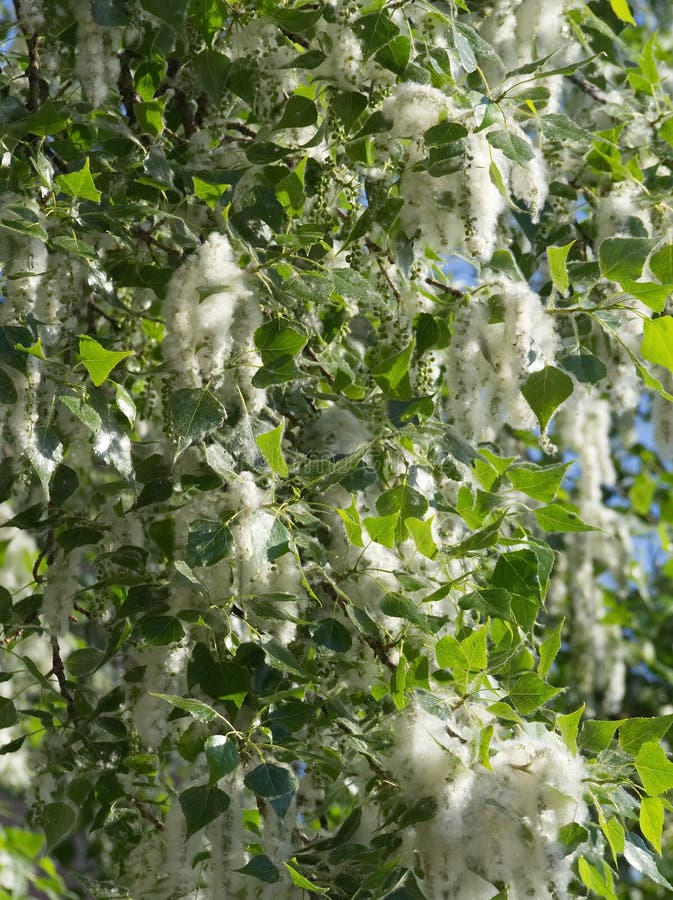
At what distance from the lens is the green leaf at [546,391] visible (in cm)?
128

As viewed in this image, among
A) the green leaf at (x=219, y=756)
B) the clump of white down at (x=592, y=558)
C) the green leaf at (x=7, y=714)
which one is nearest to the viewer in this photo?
the green leaf at (x=219, y=756)

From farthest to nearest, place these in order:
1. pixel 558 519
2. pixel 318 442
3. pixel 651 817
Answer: pixel 318 442, pixel 558 519, pixel 651 817

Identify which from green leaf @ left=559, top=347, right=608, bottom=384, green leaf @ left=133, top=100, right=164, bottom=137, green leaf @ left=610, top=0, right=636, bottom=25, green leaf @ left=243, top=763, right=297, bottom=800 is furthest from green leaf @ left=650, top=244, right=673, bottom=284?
green leaf @ left=243, top=763, right=297, bottom=800

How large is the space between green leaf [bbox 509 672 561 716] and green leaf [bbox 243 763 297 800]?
25 cm

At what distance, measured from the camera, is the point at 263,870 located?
3.83ft

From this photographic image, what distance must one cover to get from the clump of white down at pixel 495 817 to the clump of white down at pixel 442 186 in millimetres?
553

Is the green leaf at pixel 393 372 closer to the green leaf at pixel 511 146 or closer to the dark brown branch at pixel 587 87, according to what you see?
the green leaf at pixel 511 146

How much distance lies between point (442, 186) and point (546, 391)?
257 mm

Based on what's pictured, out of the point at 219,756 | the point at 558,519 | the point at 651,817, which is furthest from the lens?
the point at 558,519

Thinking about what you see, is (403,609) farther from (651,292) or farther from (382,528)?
(651,292)

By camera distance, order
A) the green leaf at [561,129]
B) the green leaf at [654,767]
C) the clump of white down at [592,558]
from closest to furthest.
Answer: the green leaf at [654,767], the green leaf at [561,129], the clump of white down at [592,558]

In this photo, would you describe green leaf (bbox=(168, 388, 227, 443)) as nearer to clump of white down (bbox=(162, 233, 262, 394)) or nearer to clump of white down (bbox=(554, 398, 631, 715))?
clump of white down (bbox=(162, 233, 262, 394))

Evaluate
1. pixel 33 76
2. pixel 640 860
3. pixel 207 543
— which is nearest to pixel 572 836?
pixel 640 860

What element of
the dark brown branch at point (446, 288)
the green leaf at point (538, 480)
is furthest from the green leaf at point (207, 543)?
the dark brown branch at point (446, 288)
